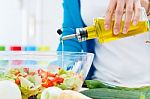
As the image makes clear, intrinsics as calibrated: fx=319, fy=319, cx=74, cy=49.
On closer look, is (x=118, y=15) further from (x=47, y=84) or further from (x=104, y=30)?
(x=47, y=84)

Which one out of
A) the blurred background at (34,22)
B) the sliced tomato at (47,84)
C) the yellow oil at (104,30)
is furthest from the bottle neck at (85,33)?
the blurred background at (34,22)

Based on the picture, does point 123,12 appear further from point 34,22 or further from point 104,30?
point 34,22

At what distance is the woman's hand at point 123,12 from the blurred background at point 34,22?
161cm

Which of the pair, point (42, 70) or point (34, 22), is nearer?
point (42, 70)

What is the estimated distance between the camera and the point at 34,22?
246 cm

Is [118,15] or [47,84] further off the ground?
[118,15]

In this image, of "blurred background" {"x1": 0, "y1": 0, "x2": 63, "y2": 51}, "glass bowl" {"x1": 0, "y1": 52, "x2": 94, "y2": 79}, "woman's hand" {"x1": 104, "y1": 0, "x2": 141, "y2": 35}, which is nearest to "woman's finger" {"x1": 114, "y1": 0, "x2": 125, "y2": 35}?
"woman's hand" {"x1": 104, "y1": 0, "x2": 141, "y2": 35}

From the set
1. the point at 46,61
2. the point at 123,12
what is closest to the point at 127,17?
the point at 123,12

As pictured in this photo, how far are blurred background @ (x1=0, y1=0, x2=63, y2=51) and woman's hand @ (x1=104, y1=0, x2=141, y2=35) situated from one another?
5.28ft

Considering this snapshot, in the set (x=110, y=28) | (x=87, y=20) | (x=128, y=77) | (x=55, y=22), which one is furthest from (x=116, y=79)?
(x=55, y=22)

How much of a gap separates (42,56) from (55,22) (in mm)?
1763

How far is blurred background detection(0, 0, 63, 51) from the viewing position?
226cm

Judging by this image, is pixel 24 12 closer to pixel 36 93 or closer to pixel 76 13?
pixel 76 13

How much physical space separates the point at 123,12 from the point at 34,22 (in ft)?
6.07
